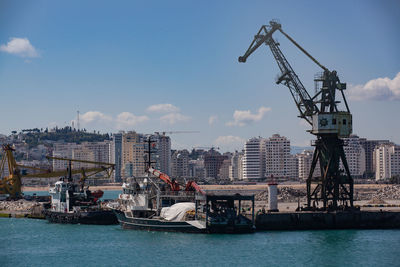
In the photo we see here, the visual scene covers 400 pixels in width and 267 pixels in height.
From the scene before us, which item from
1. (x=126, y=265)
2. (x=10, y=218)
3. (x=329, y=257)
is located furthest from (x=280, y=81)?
(x=10, y=218)

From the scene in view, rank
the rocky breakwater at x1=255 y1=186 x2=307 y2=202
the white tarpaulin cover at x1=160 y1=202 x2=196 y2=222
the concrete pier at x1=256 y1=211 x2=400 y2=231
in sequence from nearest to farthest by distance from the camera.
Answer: the white tarpaulin cover at x1=160 y1=202 x2=196 y2=222 → the concrete pier at x1=256 y1=211 x2=400 y2=231 → the rocky breakwater at x1=255 y1=186 x2=307 y2=202

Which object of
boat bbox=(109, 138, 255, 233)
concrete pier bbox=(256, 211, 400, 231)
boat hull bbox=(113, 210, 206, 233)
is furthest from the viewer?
concrete pier bbox=(256, 211, 400, 231)

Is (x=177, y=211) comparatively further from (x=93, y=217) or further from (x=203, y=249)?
(x=93, y=217)

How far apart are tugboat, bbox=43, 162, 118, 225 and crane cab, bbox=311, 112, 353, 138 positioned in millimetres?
Answer: 26296

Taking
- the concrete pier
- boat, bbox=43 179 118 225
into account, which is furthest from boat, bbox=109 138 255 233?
boat, bbox=43 179 118 225

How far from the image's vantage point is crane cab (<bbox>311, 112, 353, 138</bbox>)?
63594 millimetres

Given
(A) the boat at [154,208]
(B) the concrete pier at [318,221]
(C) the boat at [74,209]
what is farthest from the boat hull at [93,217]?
(B) the concrete pier at [318,221]

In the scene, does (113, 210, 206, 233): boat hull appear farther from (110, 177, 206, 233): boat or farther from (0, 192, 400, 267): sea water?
(0, 192, 400, 267): sea water

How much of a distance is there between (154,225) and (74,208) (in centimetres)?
1963

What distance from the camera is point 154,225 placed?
60.4 m

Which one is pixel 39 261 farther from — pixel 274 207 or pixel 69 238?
pixel 274 207

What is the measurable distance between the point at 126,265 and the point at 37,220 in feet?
142

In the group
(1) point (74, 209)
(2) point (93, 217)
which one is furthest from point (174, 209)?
(1) point (74, 209)

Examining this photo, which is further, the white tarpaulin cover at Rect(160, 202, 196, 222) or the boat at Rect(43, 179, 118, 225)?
the boat at Rect(43, 179, 118, 225)
